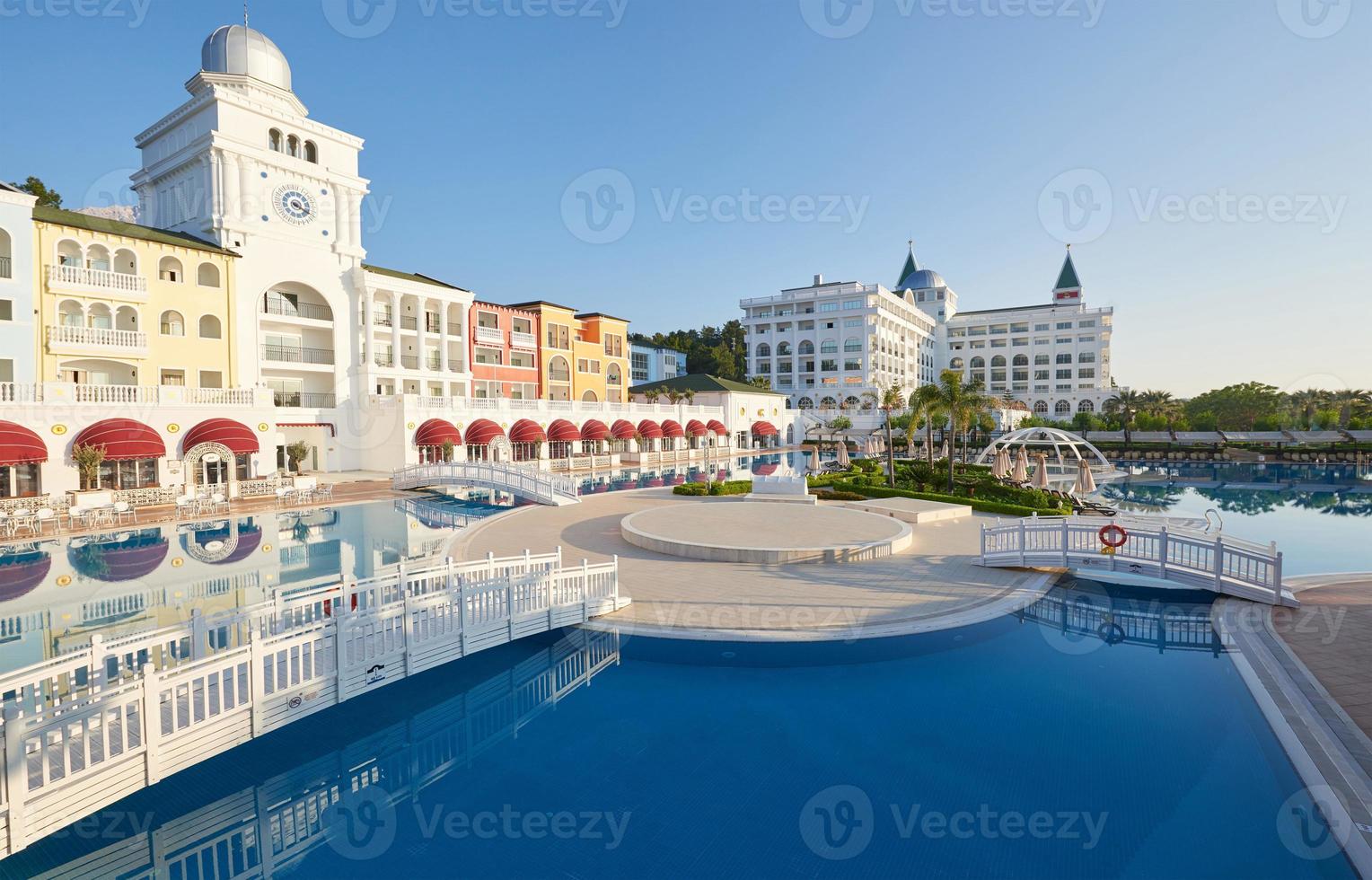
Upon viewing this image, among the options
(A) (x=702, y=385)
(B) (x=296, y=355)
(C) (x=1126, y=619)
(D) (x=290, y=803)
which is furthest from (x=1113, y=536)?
(A) (x=702, y=385)

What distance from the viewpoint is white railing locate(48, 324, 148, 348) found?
26.5 meters

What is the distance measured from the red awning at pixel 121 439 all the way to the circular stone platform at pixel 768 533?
20657 mm

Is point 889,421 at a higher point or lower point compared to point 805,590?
higher

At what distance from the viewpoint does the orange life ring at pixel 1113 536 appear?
12.9 meters

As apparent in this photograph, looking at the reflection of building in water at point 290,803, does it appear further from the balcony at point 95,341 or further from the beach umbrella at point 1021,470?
the balcony at point 95,341

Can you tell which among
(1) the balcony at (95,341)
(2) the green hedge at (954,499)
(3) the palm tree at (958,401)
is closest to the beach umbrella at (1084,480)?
(2) the green hedge at (954,499)

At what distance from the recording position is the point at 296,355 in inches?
1419

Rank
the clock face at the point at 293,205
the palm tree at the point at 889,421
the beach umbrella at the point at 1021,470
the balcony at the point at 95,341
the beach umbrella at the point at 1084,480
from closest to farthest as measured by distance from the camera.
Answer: the beach umbrella at the point at 1084,480
the beach umbrella at the point at 1021,470
the balcony at the point at 95,341
the palm tree at the point at 889,421
the clock face at the point at 293,205

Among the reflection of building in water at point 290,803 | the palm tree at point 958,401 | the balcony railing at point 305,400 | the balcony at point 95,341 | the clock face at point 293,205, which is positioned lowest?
the reflection of building in water at point 290,803

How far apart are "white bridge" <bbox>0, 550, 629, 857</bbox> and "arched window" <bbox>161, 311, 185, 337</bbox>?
89.2 feet

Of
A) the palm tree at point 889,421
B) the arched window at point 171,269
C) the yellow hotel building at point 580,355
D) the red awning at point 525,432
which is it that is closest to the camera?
the palm tree at point 889,421

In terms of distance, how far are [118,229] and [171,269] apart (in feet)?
8.85

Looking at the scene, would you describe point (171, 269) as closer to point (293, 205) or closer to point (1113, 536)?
point (293, 205)

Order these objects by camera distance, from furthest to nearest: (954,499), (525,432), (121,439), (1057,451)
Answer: (525,432) → (1057,451) → (121,439) → (954,499)
